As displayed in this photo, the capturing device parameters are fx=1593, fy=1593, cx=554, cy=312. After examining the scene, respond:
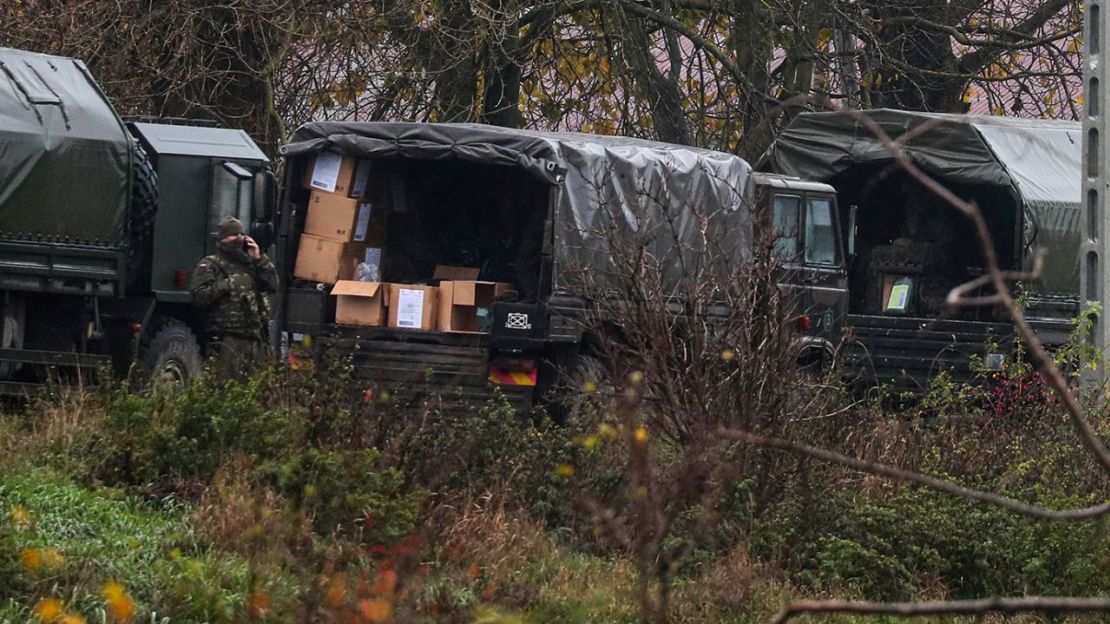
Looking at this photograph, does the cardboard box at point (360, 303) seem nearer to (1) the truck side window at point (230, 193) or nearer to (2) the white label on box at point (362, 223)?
(2) the white label on box at point (362, 223)

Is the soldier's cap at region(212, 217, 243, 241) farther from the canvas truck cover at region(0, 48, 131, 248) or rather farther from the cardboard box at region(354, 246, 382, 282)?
the cardboard box at region(354, 246, 382, 282)

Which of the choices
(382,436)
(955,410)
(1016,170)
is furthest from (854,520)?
(1016,170)

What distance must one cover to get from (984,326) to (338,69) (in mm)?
8359

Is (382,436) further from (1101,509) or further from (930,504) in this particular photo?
(1101,509)

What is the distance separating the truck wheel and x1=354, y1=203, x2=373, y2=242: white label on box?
167 centimetres

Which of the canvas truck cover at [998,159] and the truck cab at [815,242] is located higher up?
the canvas truck cover at [998,159]

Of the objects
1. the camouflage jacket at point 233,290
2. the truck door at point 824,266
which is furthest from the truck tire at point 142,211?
the truck door at point 824,266

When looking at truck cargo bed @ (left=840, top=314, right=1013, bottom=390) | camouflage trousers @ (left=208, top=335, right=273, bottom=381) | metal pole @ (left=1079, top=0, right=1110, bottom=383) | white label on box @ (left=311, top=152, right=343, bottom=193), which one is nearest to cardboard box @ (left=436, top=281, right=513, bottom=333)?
white label on box @ (left=311, top=152, right=343, bottom=193)

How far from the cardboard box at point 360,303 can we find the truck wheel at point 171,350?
4.63 feet

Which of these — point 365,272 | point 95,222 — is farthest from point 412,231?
point 95,222

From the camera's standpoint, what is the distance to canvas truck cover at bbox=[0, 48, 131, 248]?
11.5 m

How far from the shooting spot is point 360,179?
504 inches

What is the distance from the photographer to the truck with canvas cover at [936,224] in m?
14.6

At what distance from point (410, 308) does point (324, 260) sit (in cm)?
95
